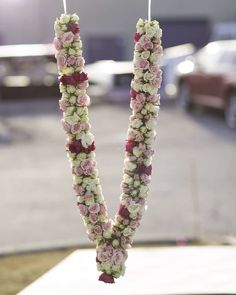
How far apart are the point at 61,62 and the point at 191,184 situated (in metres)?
6.14

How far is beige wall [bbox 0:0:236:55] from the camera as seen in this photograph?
2783cm

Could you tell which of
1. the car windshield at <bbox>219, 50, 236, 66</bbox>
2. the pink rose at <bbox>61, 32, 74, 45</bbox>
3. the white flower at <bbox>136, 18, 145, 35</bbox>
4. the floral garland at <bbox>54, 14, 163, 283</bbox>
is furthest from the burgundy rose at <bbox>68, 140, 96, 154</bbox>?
the car windshield at <bbox>219, 50, 236, 66</bbox>

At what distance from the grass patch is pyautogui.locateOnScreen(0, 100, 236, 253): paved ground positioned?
188 mm

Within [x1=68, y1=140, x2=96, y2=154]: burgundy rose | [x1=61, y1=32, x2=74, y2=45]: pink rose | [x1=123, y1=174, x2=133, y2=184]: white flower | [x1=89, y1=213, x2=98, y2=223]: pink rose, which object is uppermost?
[x1=61, y1=32, x2=74, y2=45]: pink rose

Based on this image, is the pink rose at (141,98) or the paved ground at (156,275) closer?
the pink rose at (141,98)

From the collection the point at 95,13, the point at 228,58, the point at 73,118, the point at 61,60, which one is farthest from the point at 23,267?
the point at 95,13

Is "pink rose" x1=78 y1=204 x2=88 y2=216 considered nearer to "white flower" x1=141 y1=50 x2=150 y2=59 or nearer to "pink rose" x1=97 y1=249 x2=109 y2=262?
"pink rose" x1=97 y1=249 x2=109 y2=262

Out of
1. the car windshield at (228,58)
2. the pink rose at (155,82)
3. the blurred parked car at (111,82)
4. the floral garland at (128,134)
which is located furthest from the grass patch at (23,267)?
the blurred parked car at (111,82)

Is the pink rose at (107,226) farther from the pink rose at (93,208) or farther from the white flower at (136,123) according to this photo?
the white flower at (136,123)

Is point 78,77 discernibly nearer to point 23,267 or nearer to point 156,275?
point 156,275

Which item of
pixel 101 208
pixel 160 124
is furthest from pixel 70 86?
pixel 160 124

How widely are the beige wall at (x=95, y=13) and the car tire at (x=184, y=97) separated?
36.4 feet

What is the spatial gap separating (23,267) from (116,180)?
11.7ft

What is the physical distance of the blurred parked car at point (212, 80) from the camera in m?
14.0
